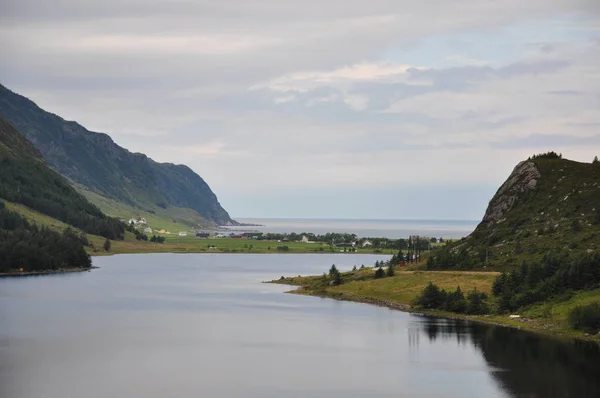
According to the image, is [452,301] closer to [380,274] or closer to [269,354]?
[380,274]

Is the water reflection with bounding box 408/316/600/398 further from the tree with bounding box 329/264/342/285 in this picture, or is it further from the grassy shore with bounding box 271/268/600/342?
the tree with bounding box 329/264/342/285

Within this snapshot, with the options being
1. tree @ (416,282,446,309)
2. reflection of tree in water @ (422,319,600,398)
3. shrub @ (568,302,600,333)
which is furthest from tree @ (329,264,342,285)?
shrub @ (568,302,600,333)

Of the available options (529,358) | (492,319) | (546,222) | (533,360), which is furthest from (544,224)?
(533,360)

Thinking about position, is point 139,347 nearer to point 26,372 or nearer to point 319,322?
point 26,372

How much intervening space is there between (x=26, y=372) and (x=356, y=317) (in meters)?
62.8

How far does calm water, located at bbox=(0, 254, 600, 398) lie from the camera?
80125 mm

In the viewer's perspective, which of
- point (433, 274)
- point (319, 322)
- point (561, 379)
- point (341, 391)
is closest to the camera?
point (341, 391)

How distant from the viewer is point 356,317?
135 metres

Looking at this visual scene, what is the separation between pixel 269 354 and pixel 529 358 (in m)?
31.0

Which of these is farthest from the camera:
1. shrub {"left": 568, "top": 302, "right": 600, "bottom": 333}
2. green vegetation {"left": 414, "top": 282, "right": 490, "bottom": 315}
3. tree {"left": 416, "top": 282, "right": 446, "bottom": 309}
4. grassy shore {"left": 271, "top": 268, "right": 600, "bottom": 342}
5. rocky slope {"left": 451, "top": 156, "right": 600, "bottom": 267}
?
rocky slope {"left": 451, "top": 156, "right": 600, "bottom": 267}

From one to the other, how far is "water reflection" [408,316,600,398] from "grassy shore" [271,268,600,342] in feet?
15.0

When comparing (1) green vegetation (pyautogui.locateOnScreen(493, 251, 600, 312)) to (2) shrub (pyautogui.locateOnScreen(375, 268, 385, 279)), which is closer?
(1) green vegetation (pyautogui.locateOnScreen(493, 251, 600, 312))

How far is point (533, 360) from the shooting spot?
309 feet

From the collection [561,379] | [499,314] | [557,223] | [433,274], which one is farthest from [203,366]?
[557,223]
